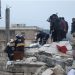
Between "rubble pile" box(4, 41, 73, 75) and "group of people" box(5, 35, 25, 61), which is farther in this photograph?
"group of people" box(5, 35, 25, 61)

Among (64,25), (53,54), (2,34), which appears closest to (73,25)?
(64,25)

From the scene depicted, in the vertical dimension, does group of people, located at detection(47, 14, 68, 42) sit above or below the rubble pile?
above

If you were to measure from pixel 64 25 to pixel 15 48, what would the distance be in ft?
7.36

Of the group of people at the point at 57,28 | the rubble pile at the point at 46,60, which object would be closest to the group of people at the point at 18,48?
the rubble pile at the point at 46,60

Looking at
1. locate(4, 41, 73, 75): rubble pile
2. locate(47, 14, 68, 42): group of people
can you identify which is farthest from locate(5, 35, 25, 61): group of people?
locate(47, 14, 68, 42): group of people

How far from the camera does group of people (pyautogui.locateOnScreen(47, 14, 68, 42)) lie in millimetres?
13344

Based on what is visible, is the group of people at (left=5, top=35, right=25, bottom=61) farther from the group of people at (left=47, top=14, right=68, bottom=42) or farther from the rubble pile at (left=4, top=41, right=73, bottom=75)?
the group of people at (left=47, top=14, right=68, bottom=42)

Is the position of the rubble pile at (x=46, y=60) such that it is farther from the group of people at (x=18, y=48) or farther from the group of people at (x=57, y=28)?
the group of people at (x=57, y=28)

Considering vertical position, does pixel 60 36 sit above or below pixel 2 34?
above

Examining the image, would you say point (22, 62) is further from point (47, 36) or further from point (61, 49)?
point (47, 36)

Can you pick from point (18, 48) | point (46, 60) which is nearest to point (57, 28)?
point (18, 48)

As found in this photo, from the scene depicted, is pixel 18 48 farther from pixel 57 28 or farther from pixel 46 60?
pixel 57 28

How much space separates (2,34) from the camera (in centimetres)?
4819

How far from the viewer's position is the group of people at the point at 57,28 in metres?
13.3
